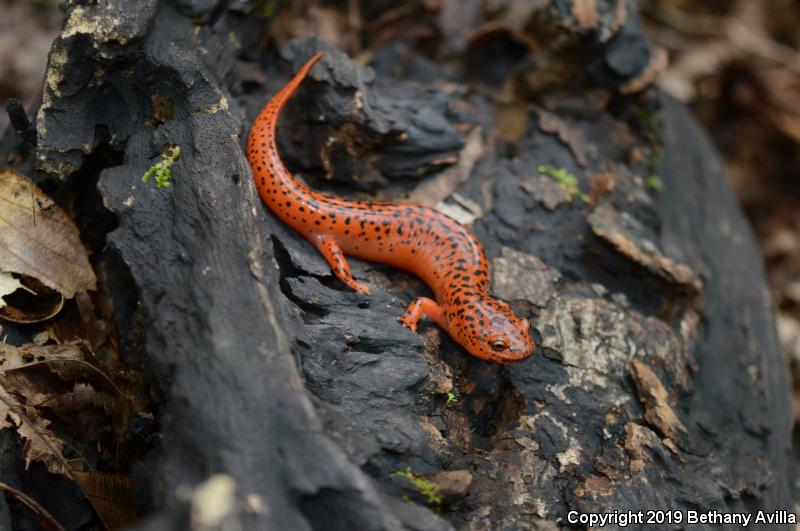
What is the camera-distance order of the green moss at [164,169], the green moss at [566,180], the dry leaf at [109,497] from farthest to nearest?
the green moss at [566,180], the green moss at [164,169], the dry leaf at [109,497]

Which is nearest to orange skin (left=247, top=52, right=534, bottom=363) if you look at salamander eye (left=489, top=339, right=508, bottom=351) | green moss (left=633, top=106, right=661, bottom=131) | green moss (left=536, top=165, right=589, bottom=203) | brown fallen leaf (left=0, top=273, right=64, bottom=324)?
salamander eye (left=489, top=339, right=508, bottom=351)

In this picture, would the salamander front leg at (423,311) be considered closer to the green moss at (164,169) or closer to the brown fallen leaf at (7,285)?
the green moss at (164,169)

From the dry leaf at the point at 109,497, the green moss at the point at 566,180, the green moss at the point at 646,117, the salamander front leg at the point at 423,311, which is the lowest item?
the dry leaf at the point at 109,497

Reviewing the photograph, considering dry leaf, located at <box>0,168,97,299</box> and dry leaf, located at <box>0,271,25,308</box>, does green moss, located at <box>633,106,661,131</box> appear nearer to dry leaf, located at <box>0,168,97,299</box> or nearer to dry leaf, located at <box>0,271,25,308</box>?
dry leaf, located at <box>0,168,97,299</box>

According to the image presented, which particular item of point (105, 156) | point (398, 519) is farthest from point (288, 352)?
point (105, 156)

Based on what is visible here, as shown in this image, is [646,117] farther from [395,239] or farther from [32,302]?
[32,302]

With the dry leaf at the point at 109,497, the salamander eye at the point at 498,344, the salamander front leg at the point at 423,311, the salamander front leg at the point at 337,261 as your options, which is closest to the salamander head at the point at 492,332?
the salamander eye at the point at 498,344

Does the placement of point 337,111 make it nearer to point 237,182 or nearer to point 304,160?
point 304,160
